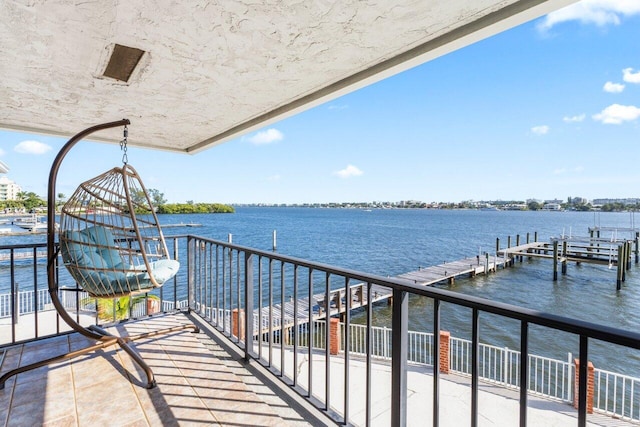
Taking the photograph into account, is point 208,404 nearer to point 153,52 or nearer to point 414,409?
point 153,52

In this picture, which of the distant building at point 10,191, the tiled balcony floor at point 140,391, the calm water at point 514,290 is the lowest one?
the calm water at point 514,290

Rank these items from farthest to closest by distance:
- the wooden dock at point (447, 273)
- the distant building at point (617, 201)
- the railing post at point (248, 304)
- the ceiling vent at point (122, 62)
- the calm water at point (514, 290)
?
1. the distant building at point (617, 201)
2. the wooden dock at point (447, 273)
3. the calm water at point (514, 290)
4. the railing post at point (248, 304)
5. the ceiling vent at point (122, 62)

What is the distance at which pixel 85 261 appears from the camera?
7.13 feet

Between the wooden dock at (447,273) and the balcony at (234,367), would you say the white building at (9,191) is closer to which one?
the wooden dock at (447,273)

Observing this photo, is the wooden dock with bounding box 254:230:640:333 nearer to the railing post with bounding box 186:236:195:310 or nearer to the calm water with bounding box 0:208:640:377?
Result: the calm water with bounding box 0:208:640:377

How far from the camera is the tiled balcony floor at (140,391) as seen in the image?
167 centimetres

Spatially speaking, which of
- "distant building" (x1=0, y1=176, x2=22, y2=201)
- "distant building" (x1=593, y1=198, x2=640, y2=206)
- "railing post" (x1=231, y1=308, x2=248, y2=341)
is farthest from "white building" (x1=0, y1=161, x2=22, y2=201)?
"distant building" (x1=593, y1=198, x2=640, y2=206)

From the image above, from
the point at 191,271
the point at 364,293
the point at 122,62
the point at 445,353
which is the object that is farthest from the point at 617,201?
the point at 122,62

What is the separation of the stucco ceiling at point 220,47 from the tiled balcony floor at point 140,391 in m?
1.98

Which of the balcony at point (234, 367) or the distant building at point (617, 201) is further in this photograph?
the distant building at point (617, 201)

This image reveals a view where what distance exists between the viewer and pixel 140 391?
1.93 meters

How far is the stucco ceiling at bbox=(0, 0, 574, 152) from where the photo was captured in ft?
4.86

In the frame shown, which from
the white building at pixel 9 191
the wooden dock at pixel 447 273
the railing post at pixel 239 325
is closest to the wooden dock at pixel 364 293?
the wooden dock at pixel 447 273

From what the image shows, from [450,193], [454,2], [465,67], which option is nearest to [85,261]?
[454,2]
